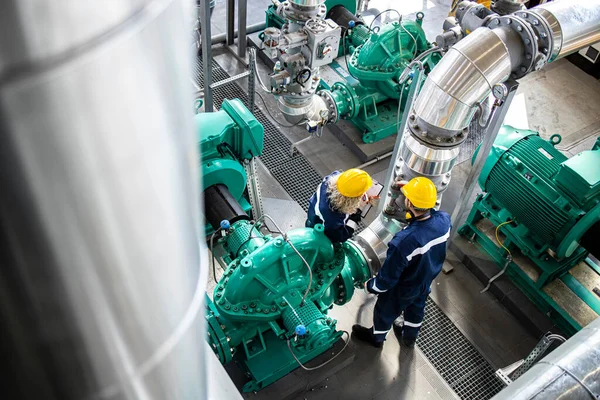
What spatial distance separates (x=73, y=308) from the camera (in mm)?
593

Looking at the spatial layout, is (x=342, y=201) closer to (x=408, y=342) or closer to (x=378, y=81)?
(x=408, y=342)

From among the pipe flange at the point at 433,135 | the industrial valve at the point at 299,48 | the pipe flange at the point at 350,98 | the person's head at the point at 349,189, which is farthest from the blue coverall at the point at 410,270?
the pipe flange at the point at 350,98

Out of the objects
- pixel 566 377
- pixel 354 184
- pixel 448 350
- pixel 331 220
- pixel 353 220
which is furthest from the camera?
pixel 448 350

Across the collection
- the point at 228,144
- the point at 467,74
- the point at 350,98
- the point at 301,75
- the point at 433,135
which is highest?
→ the point at 467,74

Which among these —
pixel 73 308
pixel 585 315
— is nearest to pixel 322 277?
pixel 585 315

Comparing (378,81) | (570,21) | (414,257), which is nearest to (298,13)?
(378,81)

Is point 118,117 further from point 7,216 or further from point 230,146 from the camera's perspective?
point 230,146

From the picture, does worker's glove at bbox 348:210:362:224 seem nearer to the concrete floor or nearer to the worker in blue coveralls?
the worker in blue coveralls

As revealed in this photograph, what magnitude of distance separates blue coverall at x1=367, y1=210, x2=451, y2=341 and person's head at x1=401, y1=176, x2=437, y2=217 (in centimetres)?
11

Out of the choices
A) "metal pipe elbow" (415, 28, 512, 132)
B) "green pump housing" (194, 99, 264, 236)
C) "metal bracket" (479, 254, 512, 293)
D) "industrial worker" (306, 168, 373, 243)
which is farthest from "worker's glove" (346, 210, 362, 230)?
"metal bracket" (479, 254, 512, 293)

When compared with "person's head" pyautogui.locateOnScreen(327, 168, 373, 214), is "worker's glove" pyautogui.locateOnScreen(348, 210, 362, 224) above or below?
below

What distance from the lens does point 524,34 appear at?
344 cm

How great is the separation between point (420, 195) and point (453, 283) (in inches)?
68.9

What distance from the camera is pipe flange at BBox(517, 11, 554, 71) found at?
3438mm
